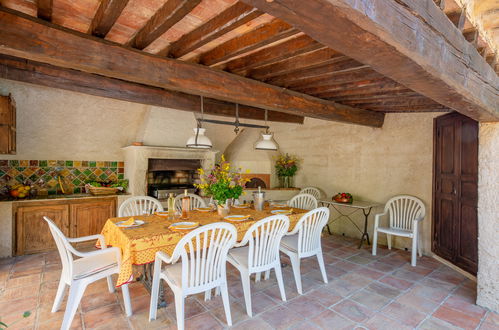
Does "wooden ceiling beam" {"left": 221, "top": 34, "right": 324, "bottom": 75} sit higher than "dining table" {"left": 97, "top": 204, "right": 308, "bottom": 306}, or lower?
higher

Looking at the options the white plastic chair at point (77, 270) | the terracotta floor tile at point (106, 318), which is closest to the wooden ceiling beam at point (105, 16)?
the white plastic chair at point (77, 270)

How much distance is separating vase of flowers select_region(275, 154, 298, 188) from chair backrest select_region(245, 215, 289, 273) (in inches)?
125

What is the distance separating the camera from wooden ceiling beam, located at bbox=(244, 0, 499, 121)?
0.87m

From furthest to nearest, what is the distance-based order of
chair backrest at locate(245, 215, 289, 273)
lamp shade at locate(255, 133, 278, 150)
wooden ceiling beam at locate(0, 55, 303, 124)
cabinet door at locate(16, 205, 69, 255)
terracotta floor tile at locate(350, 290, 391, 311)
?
cabinet door at locate(16, 205, 69, 255) → lamp shade at locate(255, 133, 278, 150) → wooden ceiling beam at locate(0, 55, 303, 124) → terracotta floor tile at locate(350, 290, 391, 311) → chair backrest at locate(245, 215, 289, 273)

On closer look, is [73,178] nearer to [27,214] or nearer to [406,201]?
[27,214]

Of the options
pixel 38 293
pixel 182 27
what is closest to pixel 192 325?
pixel 38 293

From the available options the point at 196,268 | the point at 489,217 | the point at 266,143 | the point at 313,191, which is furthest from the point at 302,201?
the point at 196,268

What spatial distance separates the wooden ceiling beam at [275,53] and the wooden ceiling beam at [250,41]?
23cm

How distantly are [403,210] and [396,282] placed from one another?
4.63ft

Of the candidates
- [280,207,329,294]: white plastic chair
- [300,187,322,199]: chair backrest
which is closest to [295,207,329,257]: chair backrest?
[280,207,329,294]: white plastic chair

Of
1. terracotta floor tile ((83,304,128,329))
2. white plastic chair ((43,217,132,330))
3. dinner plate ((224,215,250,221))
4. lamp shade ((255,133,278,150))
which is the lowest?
terracotta floor tile ((83,304,128,329))

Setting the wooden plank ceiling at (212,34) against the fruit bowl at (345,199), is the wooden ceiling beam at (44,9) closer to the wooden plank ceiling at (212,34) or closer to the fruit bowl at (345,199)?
the wooden plank ceiling at (212,34)

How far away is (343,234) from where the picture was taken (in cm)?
483

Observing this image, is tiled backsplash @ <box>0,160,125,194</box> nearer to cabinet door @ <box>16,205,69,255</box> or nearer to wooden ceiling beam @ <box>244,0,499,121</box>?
cabinet door @ <box>16,205,69,255</box>
